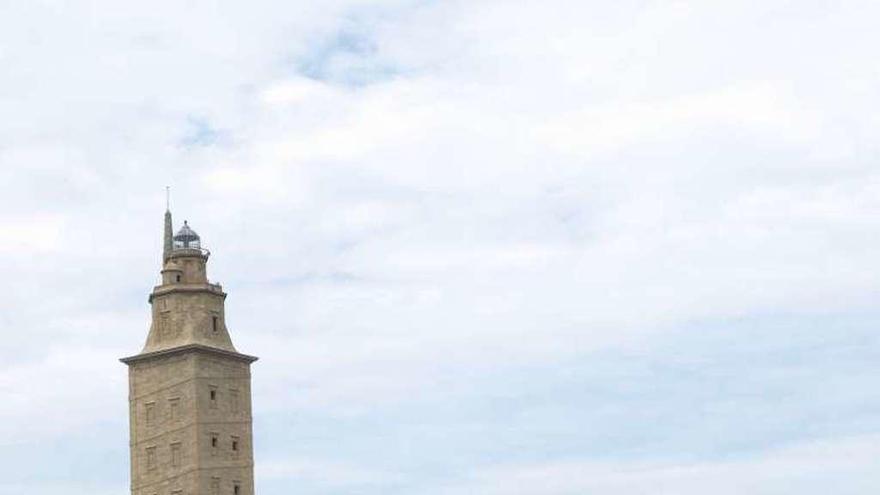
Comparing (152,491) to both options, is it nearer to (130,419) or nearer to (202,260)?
(130,419)

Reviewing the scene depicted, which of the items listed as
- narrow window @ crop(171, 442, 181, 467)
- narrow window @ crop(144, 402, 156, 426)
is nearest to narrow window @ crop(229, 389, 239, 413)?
narrow window @ crop(171, 442, 181, 467)

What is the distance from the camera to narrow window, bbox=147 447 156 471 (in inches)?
6496

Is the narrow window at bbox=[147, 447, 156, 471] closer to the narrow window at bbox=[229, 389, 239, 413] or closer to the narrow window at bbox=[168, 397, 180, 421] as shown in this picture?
the narrow window at bbox=[168, 397, 180, 421]

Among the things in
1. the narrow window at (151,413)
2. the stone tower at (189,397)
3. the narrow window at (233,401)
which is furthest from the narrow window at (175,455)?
the narrow window at (233,401)

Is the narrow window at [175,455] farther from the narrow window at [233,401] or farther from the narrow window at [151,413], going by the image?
the narrow window at [233,401]

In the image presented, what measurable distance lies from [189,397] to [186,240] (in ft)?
41.6

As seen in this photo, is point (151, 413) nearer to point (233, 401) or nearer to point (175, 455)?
point (175, 455)

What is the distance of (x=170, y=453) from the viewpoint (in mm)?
164125

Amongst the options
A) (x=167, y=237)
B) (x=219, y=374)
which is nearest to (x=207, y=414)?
(x=219, y=374)

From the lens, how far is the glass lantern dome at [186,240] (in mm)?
170375

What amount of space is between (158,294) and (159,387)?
666cm

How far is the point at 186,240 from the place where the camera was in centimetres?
17075

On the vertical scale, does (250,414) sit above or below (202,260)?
below

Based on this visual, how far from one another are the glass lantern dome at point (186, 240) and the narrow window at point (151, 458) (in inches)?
577
